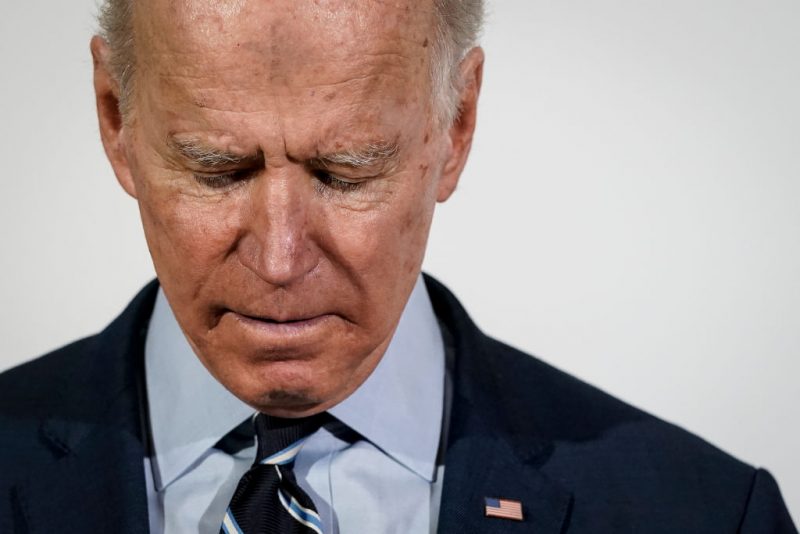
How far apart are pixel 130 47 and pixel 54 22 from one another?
1304 millimetres

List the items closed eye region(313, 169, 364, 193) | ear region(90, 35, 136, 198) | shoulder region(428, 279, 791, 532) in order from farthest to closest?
shoulder region(428, 279, 791, 532), ear region(90, 35, 136, 198), closed eye region(313, 169, 364, 193)

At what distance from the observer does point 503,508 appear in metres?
2.47

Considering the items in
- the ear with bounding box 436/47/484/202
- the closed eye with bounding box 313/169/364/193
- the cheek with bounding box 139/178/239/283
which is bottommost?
the cheek with bounding box 139/178/239/283

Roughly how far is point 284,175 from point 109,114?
0.42m

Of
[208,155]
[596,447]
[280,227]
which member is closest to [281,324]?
[280,227]

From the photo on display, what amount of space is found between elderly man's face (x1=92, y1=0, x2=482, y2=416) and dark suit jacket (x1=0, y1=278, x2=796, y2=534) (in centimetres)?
31

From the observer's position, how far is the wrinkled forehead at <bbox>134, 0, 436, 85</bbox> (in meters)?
2.02

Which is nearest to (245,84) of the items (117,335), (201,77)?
(201,77)

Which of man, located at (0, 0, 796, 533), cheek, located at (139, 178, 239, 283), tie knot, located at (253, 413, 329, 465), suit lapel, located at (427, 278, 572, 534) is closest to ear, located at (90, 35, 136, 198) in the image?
man, located at (0, 0, 796, 533)

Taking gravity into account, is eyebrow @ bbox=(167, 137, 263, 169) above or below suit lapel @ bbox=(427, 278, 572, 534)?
above

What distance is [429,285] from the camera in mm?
2787

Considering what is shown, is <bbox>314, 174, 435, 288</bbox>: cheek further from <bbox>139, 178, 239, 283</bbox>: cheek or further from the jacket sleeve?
the jacket sleeve

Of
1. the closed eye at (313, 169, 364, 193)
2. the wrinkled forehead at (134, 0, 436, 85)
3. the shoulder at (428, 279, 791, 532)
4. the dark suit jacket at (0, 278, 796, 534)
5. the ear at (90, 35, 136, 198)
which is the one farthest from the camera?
the shoulder at (428, 279, 791, 532)

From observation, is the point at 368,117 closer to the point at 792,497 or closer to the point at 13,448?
the point at 13,448
